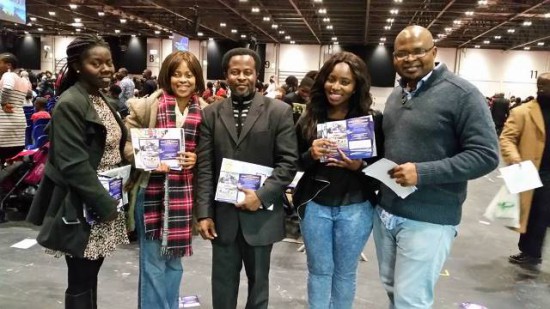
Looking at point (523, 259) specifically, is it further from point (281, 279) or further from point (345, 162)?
point (345, 162)

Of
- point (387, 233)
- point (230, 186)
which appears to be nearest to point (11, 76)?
point (230, 186)

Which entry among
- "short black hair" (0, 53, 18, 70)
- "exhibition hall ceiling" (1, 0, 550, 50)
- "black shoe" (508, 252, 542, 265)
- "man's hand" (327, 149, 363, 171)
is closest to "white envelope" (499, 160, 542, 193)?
"black shoe" (508, 252, 542, 265)

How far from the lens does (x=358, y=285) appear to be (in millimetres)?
3414

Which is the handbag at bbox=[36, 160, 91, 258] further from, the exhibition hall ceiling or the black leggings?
the exhibition hall ceiling

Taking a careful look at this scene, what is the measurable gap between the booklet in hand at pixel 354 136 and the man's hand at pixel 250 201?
0.39 m

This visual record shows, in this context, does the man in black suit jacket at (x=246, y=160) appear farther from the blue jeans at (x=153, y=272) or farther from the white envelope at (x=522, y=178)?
the white envelope at (x=522, y=178)

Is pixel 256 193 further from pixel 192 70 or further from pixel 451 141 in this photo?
pixel 451 141

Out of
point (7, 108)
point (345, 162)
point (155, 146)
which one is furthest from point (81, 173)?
point (7, 108)

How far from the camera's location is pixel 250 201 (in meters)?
2.06

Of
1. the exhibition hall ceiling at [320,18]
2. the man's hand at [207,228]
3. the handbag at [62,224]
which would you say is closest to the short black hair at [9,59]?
the handbag at [62,224]

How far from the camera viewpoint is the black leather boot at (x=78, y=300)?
2.04m

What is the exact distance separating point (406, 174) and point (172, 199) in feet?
3.73

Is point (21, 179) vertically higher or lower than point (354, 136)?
lower

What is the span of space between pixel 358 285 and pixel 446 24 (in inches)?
705
